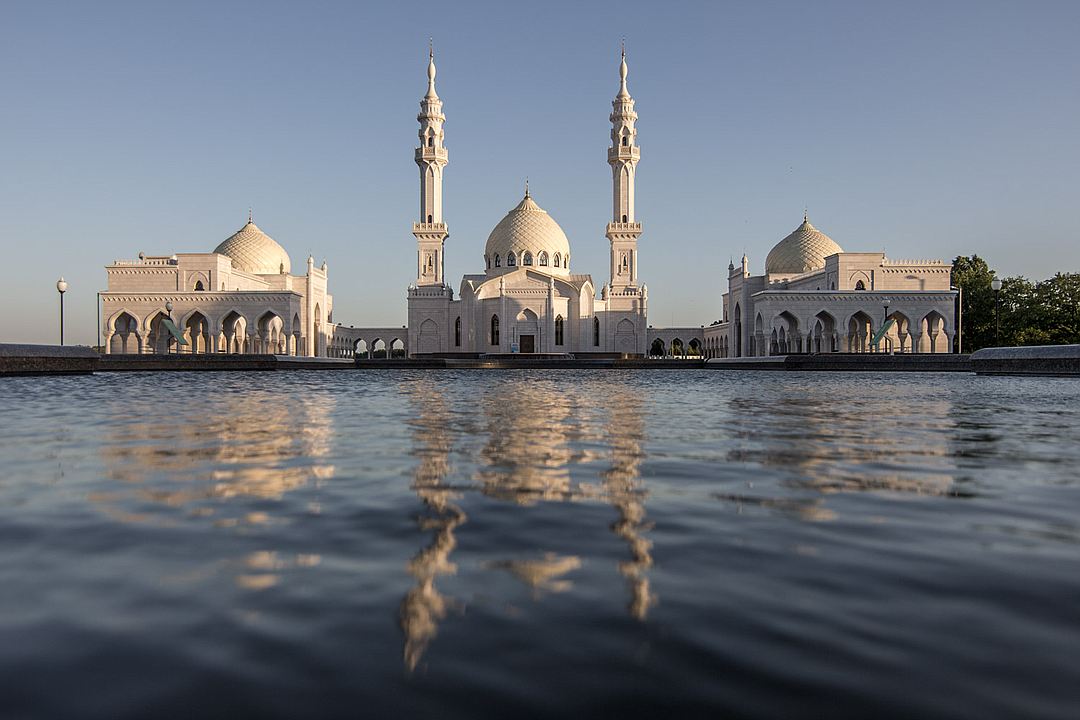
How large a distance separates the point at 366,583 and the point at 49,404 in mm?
11444

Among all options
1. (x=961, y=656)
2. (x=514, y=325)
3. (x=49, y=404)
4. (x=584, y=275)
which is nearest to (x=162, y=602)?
(x=961, y=656)

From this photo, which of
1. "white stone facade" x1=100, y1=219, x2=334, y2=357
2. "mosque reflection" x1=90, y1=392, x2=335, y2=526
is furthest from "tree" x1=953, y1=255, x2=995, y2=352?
"mosque reflection" x1=90, y1=392, x2=335, y2=526

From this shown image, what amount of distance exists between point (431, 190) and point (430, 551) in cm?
5687

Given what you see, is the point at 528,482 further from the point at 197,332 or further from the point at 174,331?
the point at 197,332

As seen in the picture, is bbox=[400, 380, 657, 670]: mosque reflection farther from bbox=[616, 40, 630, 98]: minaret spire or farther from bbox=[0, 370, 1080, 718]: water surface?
bbox=[616, 40, 630, 98]: minaret spire

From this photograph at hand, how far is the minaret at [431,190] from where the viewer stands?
188 feet

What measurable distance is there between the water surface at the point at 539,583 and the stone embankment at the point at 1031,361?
63.1 feet

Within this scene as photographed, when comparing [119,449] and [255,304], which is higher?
[255,304]

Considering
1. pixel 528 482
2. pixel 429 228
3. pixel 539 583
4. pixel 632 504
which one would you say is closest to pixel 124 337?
pixel 429 228

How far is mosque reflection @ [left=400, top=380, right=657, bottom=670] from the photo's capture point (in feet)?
8.61

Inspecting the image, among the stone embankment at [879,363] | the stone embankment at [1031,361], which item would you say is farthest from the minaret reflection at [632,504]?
the stone embankment at [879,363]

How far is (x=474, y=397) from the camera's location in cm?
1430

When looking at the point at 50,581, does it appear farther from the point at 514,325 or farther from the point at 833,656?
the point at 514,325

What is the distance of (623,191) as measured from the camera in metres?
57.8
